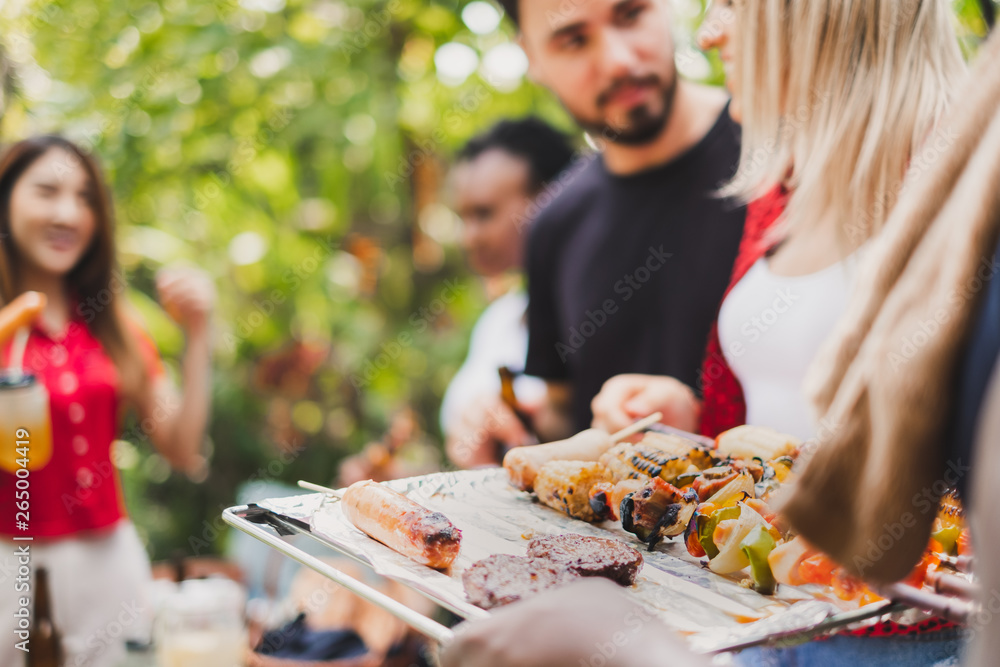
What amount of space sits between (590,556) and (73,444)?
2.15 meters

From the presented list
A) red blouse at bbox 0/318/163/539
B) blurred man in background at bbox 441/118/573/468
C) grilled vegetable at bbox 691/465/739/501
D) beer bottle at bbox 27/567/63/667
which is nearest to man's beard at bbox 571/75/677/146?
blurred man in background at bbox 441/118/573/468

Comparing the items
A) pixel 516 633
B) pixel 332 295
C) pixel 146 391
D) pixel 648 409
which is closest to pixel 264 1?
pixel 332 295

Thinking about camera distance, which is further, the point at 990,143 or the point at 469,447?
the point at 469,447

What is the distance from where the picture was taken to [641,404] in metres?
1.68

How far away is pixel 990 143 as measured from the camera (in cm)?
56

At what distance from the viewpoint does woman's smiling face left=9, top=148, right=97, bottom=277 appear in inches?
99.8

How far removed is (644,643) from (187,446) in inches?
106

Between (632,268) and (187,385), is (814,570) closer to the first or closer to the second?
(632,268)

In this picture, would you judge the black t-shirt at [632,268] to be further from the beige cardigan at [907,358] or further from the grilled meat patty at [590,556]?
the beige cardigan at [907,358]

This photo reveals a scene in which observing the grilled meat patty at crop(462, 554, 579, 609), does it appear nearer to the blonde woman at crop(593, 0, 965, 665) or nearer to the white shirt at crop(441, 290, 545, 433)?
the blonde woman at crop(593, 0, 965, 665)

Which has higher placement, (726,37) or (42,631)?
(726,37)

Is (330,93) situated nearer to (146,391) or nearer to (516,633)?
(146,391)

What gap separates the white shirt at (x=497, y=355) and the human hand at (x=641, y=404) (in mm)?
1241

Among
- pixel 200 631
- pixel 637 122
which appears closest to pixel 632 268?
pixel 637 122
